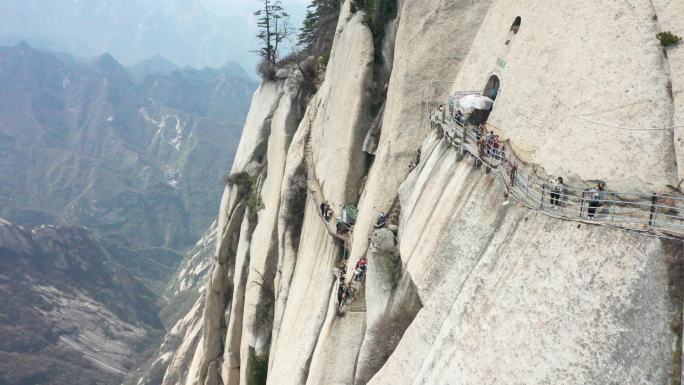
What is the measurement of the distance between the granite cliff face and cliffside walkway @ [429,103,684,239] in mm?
309

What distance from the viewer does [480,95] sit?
22.7 m

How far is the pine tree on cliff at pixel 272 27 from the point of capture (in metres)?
58.1

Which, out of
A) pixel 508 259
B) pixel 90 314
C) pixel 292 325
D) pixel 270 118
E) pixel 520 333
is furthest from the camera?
pixel 90 314

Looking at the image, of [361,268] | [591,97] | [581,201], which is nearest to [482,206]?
[581,201]

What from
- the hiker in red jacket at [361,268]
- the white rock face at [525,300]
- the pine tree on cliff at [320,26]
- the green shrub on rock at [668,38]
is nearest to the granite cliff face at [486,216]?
the white rock face at [525,300]

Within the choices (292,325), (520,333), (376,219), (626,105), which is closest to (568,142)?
(626,105)

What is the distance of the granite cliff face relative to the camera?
42.7ft

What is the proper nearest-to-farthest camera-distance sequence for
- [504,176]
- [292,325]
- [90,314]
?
[504,176], [292,325], [90,314]

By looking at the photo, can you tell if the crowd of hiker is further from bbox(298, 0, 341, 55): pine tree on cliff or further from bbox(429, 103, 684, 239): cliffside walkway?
bbox(298, 0, 341, 55): pine tree on cliff

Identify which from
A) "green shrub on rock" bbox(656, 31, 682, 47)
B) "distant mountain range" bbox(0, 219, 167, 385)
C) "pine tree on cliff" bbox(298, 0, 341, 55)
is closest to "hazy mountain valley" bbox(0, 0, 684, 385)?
"green shrub on rock" bbox(656, 31, 682, 47)

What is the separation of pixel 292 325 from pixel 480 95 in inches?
696

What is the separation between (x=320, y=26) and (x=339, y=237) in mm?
34027

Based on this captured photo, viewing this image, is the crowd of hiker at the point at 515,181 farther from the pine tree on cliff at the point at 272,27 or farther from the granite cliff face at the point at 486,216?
the pine tree on cliff at the point at 272,27

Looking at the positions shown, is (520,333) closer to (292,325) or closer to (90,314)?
(292,325)
